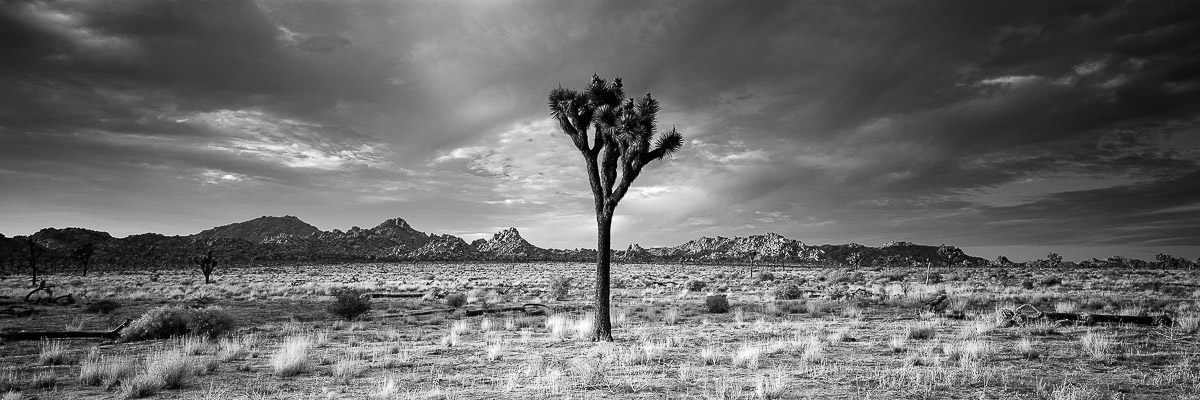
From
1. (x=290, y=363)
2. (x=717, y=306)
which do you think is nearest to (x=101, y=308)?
(x=290, y=363)

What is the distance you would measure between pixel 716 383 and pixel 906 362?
4377mm

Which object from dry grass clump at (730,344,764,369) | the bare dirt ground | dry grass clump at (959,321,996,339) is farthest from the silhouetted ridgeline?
dry grass clump at (730,344,764,369)

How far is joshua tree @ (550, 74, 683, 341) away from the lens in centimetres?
1480

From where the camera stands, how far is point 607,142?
49.6 ft

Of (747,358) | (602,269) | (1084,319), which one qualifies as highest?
(602,269)

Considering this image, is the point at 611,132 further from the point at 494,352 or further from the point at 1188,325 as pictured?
the point at 1188,325

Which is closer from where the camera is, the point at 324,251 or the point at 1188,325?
the point at 1188,325

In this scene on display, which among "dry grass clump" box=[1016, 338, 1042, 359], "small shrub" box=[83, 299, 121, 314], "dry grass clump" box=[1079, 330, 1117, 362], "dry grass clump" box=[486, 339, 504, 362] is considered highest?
"dry grass clump" box=[1079, 330, 1117, 362]

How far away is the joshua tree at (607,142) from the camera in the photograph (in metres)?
14.8

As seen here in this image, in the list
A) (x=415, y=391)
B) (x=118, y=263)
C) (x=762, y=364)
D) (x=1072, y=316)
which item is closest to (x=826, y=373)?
(x=762, y=364)

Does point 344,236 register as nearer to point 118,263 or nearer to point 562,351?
point 118,263

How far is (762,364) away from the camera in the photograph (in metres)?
A: 11.1

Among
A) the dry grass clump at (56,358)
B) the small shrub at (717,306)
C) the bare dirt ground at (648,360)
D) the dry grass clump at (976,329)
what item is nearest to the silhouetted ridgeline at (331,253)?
the small shrub at (717,306)

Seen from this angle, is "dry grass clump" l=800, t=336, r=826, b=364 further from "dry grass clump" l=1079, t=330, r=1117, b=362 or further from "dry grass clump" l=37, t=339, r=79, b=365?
"dry grass clump" l=37, t=339, r=79, b=365
